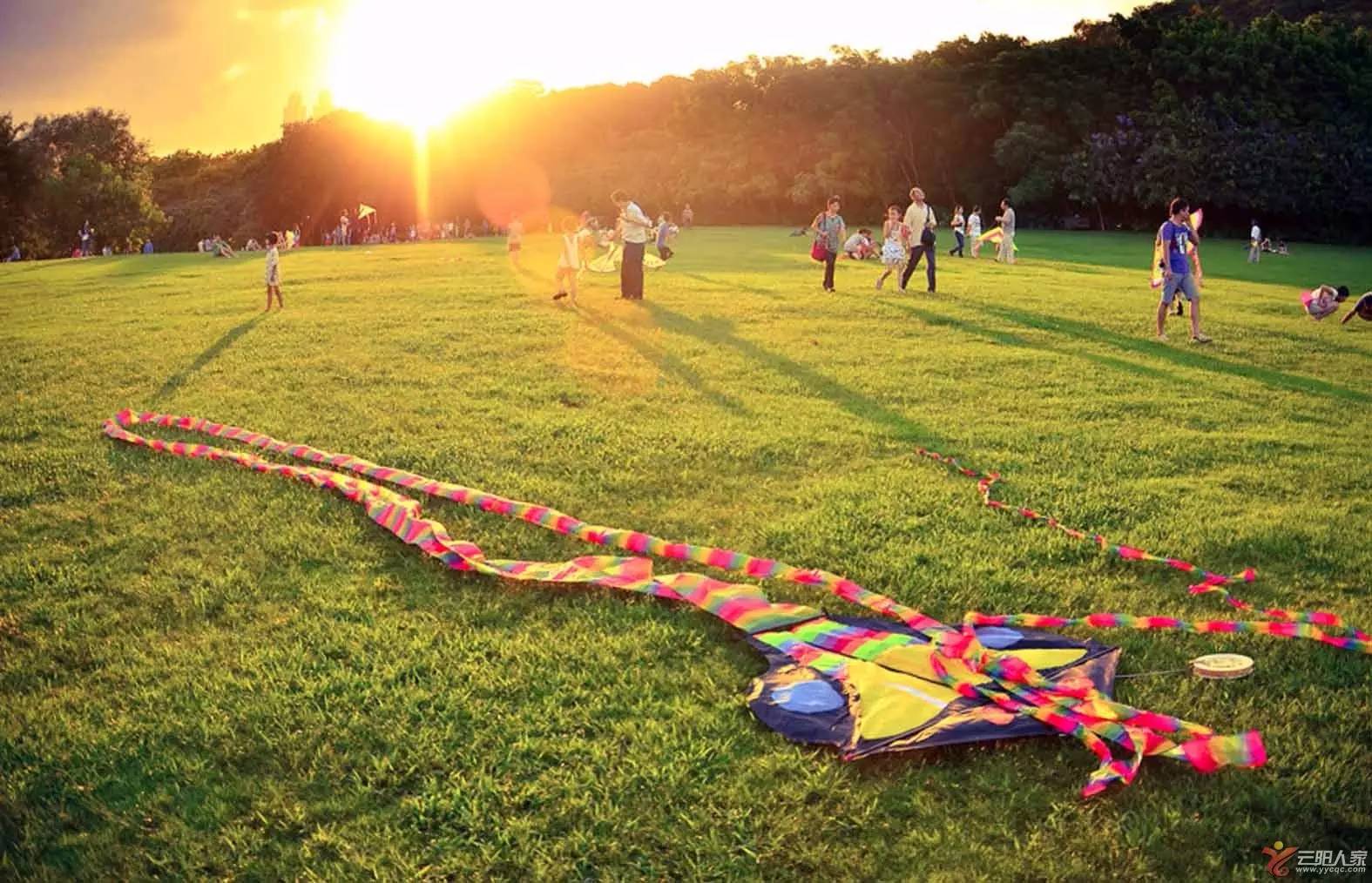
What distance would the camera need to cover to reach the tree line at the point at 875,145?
52.2 m

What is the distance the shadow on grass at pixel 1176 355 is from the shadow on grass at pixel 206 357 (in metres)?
13.3

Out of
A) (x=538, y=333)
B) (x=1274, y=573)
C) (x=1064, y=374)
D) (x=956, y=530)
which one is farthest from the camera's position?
(x=538, y=333)

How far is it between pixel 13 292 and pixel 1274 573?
3059 centimetres

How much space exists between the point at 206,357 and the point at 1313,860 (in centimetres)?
1480

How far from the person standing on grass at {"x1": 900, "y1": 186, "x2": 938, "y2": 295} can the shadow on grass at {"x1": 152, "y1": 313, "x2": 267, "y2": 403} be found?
1310cm

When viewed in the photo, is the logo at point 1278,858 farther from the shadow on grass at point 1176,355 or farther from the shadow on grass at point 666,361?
the shadow on grass at point 1176,355

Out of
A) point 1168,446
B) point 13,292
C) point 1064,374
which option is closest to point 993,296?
point 1064,374

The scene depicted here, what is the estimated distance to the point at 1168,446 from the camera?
9.76 meters

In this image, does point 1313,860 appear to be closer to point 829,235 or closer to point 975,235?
point 829,235

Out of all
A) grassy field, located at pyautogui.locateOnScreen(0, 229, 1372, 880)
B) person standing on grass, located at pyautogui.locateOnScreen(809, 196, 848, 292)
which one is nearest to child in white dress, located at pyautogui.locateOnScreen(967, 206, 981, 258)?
person standing on grass, located at pyautogui.locateOnScreen(809, 196, 848, 292)

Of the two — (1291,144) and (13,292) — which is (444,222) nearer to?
(13,292)

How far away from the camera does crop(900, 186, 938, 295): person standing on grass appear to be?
832 inches

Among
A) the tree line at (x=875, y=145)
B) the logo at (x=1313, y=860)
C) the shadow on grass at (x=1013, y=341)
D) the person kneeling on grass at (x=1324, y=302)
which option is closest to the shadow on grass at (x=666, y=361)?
the shadow on grass at (x=1013, y=341)

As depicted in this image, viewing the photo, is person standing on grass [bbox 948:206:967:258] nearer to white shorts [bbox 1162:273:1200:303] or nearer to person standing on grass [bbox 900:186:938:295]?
person standing on grass [bbox 900:186:938:295]
